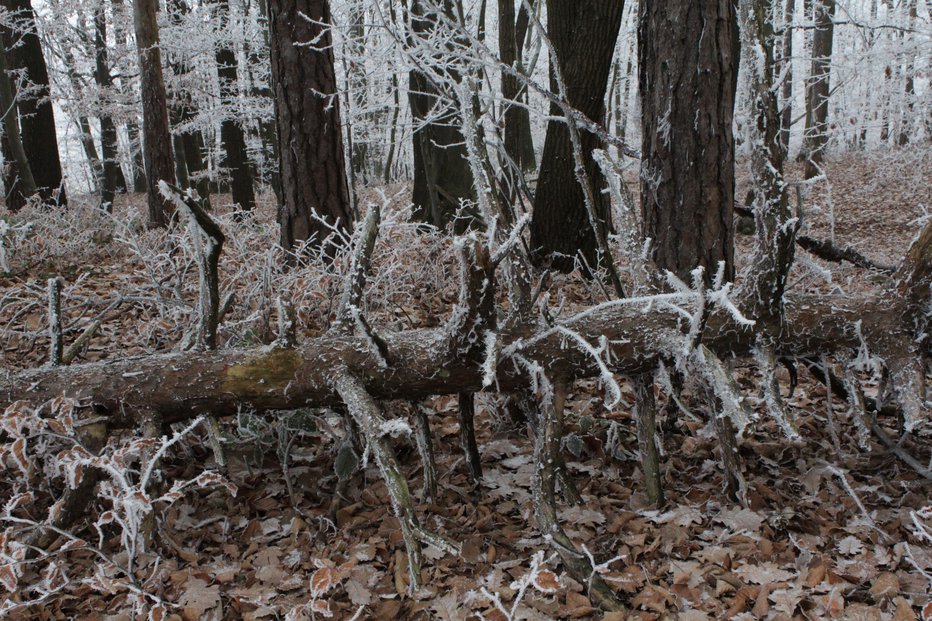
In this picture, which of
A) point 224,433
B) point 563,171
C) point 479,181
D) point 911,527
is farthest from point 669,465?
point 563,171

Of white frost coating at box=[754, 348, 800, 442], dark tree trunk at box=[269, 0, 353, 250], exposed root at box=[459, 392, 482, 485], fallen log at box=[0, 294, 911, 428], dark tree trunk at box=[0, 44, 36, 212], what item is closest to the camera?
white frost coating at box=[754, 348, 800, 442]

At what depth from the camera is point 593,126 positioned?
10.2ft

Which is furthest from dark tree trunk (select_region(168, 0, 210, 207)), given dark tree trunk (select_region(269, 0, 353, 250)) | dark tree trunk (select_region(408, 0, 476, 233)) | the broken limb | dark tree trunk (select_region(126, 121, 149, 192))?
the broken limb

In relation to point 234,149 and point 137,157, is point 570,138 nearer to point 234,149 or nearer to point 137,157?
point 234,149

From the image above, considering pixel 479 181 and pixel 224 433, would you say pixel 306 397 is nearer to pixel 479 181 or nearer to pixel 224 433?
pixel 224 433

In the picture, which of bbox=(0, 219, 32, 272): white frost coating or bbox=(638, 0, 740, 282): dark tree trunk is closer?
bbox=(638, 0, 740, 282): dark tree trunk

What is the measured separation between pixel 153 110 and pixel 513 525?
7127mm

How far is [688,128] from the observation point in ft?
9.49

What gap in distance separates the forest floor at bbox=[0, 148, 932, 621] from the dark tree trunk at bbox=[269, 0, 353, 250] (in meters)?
1.10

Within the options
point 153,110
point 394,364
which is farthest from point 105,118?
point 394,364

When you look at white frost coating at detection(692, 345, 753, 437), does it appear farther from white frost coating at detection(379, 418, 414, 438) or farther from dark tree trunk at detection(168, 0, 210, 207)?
dark tree trunk at detection(168, 0, 210, 207)

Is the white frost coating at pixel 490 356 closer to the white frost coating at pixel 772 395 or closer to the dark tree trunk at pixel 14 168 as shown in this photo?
the white frost coating at pixel 772 395

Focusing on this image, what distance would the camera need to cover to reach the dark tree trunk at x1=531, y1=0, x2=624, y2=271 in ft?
17.0

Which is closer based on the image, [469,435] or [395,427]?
[395,427]
